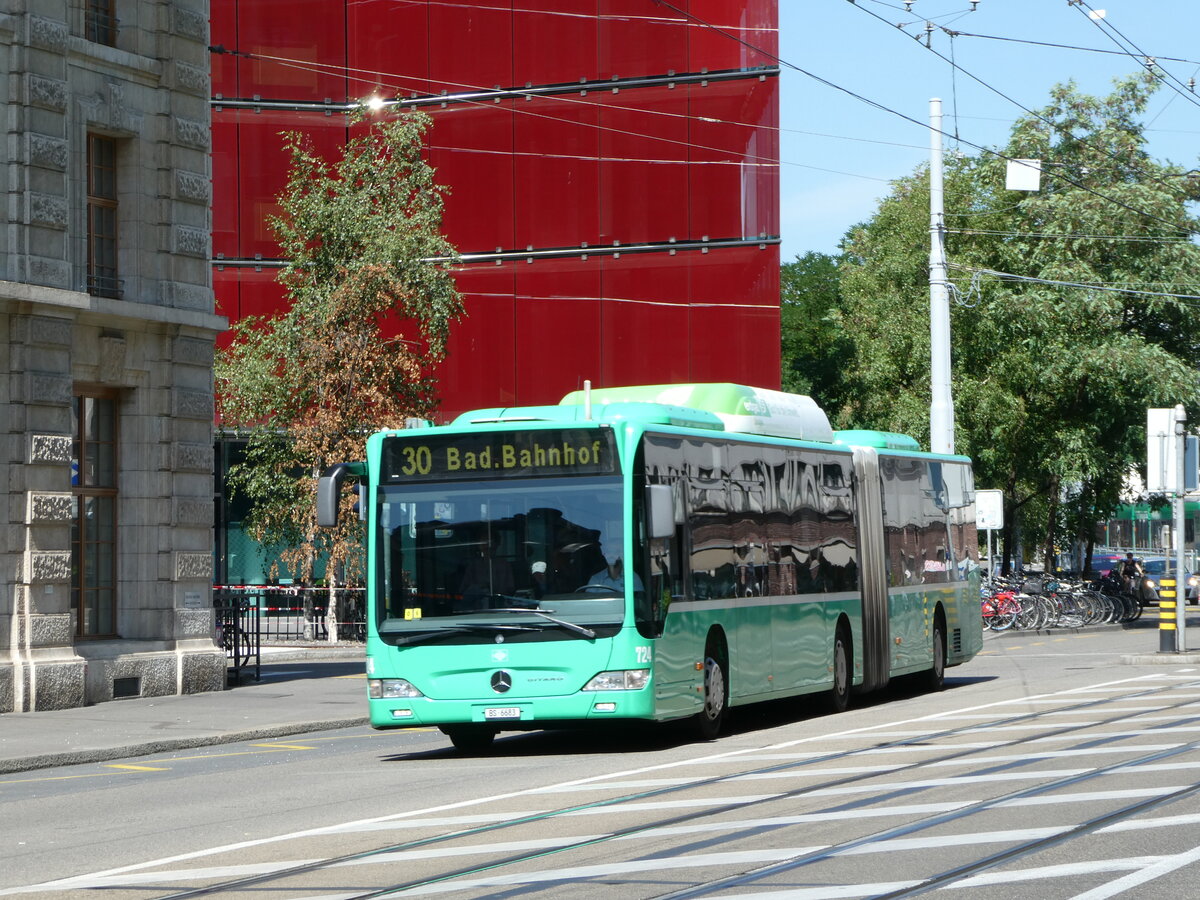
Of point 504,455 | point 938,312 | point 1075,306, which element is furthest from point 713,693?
point 1075,306

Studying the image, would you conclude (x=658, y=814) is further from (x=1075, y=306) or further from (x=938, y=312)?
(x=1075, y=306)

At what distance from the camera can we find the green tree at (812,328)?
198ft

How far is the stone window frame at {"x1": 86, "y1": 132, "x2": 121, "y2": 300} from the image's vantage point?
76.1ft

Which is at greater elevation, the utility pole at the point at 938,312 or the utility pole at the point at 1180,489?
the utility pole at the point at 938,312

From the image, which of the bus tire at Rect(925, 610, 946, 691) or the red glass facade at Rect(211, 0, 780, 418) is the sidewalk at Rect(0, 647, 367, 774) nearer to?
the bus tire at Rect(925, 610, 946, 691)

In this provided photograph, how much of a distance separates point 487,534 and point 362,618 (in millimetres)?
24628

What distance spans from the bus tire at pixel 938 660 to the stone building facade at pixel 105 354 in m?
9.34

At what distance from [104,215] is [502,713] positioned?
11086 mm

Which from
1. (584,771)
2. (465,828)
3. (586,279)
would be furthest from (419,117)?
(465,828)

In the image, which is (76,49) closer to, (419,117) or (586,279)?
(419,117)

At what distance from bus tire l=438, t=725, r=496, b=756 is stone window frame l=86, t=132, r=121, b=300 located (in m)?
9.23

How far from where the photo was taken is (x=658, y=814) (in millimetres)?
10992

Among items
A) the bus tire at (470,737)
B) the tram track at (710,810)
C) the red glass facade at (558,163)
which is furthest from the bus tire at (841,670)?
the red glass facade at (558,163)

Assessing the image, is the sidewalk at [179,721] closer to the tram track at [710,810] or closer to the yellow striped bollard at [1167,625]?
the tram track at [710,810]
